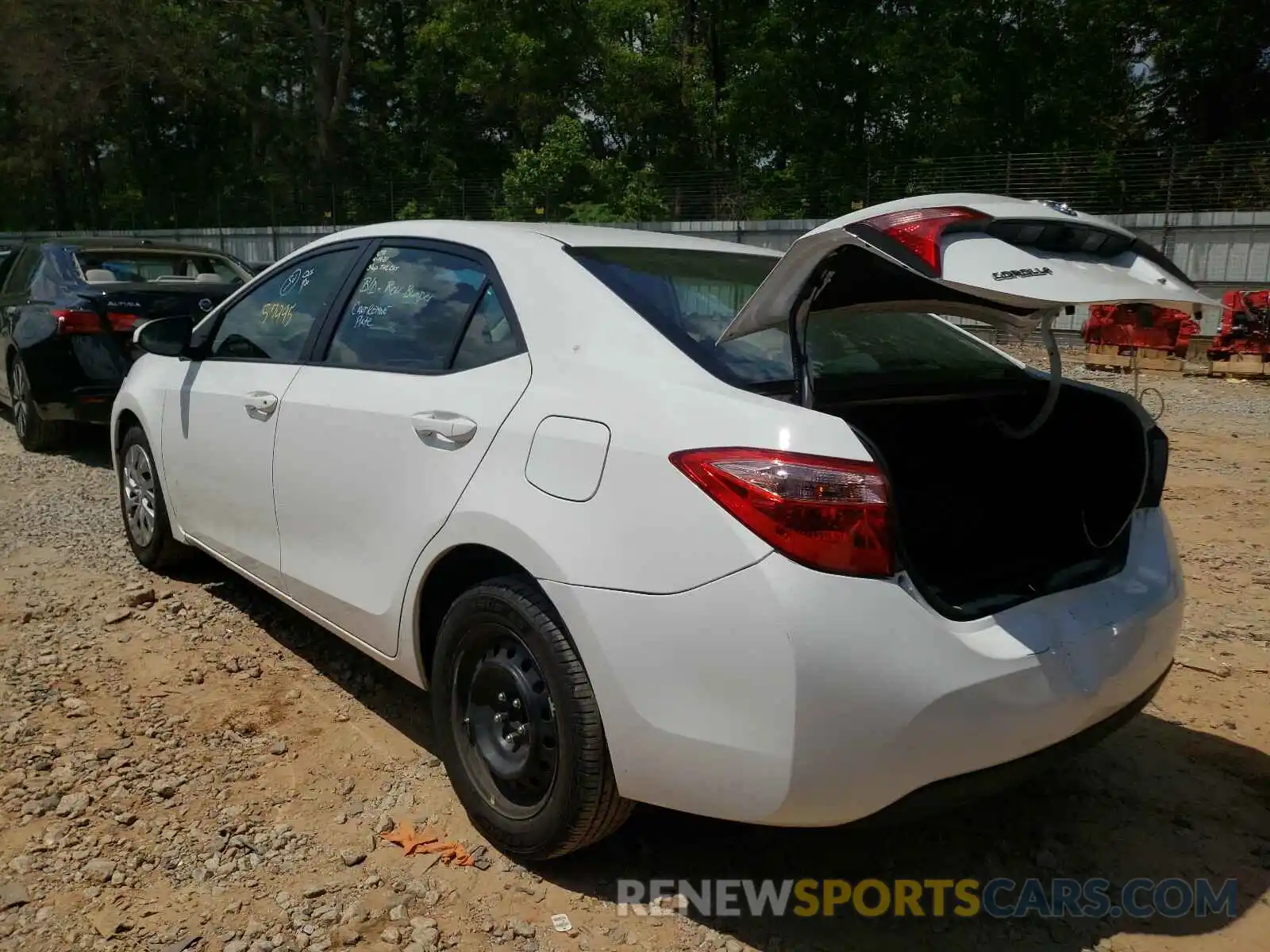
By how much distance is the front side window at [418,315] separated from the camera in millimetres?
2838

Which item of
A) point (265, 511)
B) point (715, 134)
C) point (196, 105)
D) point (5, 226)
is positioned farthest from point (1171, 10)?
point (5, 226)

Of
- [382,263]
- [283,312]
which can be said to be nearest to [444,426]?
[382,263]

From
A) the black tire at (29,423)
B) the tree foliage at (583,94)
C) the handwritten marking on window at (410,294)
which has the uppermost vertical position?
the tree foliage at (583,94)

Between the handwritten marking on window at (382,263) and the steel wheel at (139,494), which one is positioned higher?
the handwritten marking on window at (382,263)

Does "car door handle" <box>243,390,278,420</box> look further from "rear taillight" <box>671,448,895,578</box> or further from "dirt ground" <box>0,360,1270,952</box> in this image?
"rear taillight" <box>671,448,895,578</box>

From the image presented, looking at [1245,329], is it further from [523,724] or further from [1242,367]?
[523,724]

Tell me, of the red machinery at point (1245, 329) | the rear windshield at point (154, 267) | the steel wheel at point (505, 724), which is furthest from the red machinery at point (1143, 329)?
the steel wheel at point (505, 724)

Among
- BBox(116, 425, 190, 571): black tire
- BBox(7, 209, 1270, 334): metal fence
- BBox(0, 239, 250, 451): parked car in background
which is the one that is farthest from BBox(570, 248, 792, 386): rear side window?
BBox(7, 209, 1270, 334): metal fence

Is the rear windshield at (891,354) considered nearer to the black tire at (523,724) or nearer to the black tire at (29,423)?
the black tire at (523,724)

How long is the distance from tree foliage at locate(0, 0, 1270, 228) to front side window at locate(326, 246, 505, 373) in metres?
16.9

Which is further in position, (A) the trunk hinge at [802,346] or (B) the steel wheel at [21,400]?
(B) the steel wheel at [21,400]

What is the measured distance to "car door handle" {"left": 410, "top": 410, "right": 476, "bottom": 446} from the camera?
2.62m

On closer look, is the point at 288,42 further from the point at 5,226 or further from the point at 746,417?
the point at 746,417

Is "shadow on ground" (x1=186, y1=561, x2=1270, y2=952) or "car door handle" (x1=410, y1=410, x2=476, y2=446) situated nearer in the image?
"shadow on ground" (x1=186, y1=561, x2=1270, y2=952)
